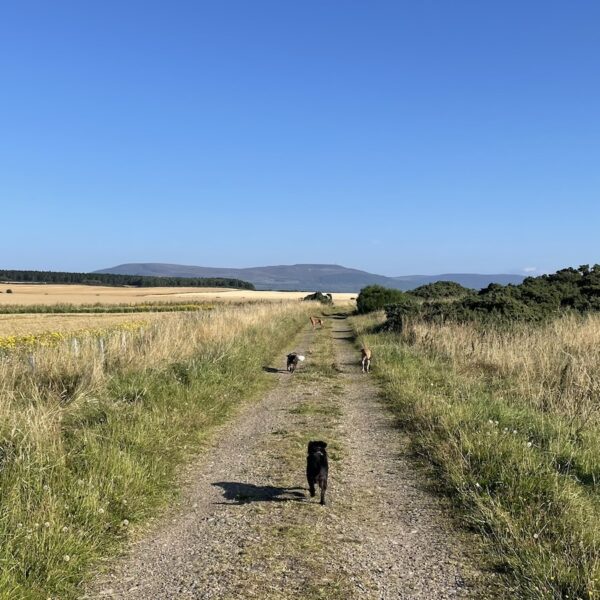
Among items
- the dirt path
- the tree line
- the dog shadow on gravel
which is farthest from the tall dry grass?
the tree line

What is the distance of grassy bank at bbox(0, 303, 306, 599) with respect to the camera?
12.8 ft

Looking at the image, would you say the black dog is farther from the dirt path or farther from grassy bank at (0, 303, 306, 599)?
grassy bank at (0, 303, 306, 599)

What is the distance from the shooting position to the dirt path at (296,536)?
374 centimetres

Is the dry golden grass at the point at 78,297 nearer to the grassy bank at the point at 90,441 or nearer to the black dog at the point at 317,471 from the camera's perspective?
the grassy bank at the point at 90,441

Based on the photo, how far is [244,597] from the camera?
3.57 m

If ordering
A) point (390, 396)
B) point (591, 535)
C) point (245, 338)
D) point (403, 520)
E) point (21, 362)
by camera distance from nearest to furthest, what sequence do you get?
point (591, 535) < point (403, 520) < point (21, 362) < point (390, 396) < point (245, 338)

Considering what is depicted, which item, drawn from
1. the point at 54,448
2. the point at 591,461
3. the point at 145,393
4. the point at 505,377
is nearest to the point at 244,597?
the point at 54,448

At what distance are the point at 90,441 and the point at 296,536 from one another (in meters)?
2.71

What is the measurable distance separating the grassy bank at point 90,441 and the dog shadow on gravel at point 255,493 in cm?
59

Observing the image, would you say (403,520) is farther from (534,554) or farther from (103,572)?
(103,572)

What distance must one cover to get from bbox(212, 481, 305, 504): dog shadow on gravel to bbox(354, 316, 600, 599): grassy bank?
64.4 inches

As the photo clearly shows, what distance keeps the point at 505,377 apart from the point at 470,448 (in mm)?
6196

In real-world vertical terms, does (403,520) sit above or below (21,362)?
below

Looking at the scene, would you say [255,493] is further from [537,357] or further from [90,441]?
[537,357]
